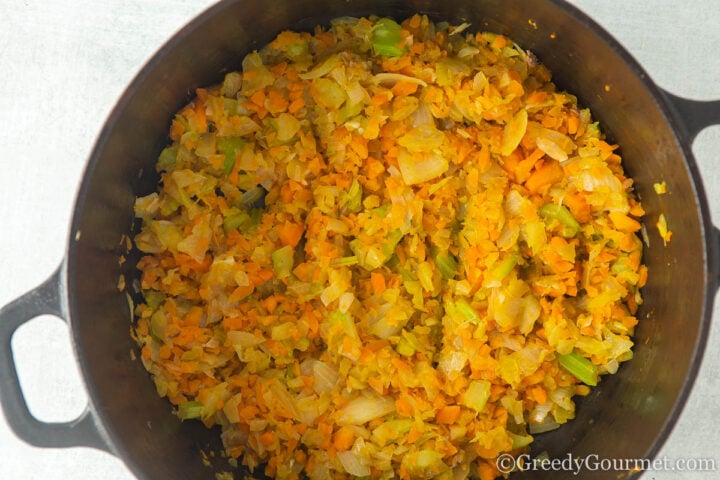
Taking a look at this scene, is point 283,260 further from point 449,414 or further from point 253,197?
point 449,414

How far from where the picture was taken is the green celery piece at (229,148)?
1396 mm

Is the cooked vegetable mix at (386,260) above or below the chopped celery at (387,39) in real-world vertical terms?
below

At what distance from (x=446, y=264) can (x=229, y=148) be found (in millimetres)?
482

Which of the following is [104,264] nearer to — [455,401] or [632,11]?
[455,401]

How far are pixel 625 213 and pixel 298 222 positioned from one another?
0.64 meters

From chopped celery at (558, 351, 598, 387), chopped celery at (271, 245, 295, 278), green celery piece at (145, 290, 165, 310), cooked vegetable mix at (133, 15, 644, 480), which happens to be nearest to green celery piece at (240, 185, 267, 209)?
cooked vegetable mix at (133, 15, 644, 480)

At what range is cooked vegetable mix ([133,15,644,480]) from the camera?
136 centimetres

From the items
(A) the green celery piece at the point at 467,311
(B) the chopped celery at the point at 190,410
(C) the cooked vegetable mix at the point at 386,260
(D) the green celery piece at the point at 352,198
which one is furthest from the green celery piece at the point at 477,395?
(B) the chopped celery at the point at 190,410

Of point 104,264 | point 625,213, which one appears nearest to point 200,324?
point 104,264

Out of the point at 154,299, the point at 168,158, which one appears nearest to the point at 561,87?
the point at 168,158

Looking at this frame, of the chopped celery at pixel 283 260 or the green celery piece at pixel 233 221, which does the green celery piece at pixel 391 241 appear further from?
the green celery piece at pixel 233 221

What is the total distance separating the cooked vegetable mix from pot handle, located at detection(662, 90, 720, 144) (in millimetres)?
196

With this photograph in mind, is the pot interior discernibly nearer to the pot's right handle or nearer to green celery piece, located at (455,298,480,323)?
the pot's right handle

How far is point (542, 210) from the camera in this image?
137 centimetres
